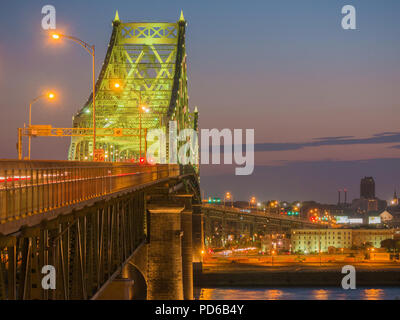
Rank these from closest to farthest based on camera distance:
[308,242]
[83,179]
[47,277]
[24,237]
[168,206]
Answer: [24,237] → [47,277] → [83,179] → [168,206] → [308,242]

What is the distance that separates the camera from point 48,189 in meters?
13.4

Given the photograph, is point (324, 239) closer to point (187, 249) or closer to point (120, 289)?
point (187, 249)

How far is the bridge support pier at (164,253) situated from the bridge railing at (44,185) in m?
16.6

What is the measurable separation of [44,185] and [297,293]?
72.4m

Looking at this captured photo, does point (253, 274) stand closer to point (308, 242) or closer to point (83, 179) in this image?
point (83, 179)

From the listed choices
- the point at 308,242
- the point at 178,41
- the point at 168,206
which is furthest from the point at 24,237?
the point at 308,242

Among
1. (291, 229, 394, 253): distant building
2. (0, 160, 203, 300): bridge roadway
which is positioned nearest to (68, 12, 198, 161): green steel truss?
(0, 160, 203, 300): bridge roadway

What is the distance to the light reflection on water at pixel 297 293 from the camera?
3039 inches

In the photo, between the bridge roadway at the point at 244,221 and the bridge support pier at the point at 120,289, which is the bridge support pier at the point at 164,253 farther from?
the bridge roadway at the point at 244,221

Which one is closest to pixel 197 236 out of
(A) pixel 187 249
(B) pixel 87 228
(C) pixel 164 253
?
(A) pixel 187 249

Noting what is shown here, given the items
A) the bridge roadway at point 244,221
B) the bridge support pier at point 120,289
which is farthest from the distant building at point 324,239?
the bridge support pier at point 120,289

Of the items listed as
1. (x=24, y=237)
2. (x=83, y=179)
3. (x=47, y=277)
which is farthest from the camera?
(x=83, y=179)

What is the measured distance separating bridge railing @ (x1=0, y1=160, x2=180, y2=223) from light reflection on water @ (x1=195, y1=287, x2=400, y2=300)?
58.3 metres
